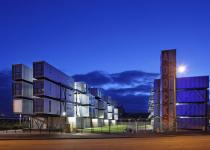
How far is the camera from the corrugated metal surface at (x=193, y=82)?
55.6 meters

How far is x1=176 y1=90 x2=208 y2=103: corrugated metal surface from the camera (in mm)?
55781

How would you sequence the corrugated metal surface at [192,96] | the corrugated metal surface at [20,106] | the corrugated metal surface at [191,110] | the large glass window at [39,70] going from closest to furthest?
the large glass window at [39,70]
the corrugated metal surface at [20,106]
the corrugated metal surface at [192,96]
the corrugated metal surface at [191,110]

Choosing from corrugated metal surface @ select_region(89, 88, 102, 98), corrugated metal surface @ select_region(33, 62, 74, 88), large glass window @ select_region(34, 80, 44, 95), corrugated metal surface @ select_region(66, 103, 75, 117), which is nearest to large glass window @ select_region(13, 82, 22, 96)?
large glass window @ select_region(34, 80, 44, 95)

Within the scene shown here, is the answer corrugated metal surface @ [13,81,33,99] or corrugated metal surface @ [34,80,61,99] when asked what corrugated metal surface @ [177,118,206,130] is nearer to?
corrugated metal surface @ [34,80,61,99]

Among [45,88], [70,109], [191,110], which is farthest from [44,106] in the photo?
[191,110]

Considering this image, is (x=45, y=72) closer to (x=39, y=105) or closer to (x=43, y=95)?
(x=43, y=95)

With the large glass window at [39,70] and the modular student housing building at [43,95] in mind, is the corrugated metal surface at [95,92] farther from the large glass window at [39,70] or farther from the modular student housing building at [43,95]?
the large glass window at [39,70]

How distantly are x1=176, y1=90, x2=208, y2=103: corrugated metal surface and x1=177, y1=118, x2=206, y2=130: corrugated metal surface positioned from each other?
2.78m

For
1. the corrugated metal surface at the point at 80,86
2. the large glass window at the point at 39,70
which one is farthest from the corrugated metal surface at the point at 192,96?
the corrugated metal surface at the point at 80,86

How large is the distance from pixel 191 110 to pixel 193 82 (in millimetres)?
3961

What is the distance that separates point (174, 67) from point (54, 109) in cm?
2009

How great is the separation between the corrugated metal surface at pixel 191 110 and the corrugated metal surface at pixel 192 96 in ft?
2.54

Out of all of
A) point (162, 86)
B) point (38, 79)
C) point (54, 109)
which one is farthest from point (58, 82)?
point (162, 86)

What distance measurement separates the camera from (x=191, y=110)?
56500 mm
